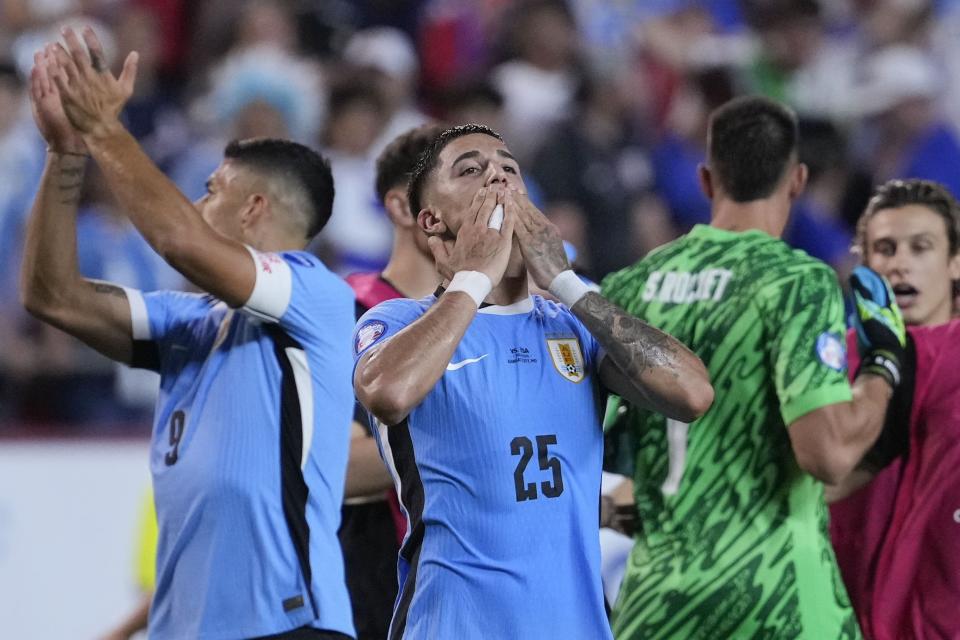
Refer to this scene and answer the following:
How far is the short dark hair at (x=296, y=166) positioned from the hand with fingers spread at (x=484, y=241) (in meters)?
1.45

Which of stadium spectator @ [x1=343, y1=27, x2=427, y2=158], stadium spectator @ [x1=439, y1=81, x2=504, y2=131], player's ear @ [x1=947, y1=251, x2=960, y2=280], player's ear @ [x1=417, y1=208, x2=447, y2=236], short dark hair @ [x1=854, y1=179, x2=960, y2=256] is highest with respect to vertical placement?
stadium spectator @ [x1=343, y1=27, x2=427, y2=158]

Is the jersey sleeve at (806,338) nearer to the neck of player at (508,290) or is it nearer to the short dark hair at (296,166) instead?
the neck of player at (508,290)

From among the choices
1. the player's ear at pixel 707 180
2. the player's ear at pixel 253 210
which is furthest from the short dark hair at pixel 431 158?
the player's ear at pixel 707 180

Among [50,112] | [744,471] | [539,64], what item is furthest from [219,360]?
[539,64]

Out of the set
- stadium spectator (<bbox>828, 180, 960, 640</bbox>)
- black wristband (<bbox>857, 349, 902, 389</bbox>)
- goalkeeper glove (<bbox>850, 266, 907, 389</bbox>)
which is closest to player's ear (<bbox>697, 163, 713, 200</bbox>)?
goalkeeper glove (<bbox>850, 266, 907, 389</bbox>)

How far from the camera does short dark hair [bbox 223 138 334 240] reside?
489 centimetres

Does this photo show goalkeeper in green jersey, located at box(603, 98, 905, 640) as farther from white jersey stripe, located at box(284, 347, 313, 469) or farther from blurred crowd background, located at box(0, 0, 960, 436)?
blurred crowd background, located at box(0, 0, 960, 436)

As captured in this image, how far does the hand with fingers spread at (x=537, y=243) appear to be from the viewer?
3.56m

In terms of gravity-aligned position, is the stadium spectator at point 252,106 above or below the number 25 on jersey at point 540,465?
above

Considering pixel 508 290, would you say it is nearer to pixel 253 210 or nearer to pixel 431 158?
pixel 431 158

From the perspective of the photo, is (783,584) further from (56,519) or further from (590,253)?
(590,253)

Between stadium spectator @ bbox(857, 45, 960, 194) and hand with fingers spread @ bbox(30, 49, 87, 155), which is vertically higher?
stadium spectator @ bbox(857, 45, 960, 194)

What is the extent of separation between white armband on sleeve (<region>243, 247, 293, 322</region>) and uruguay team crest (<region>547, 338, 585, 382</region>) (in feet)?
3.61

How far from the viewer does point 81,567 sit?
806 cm
